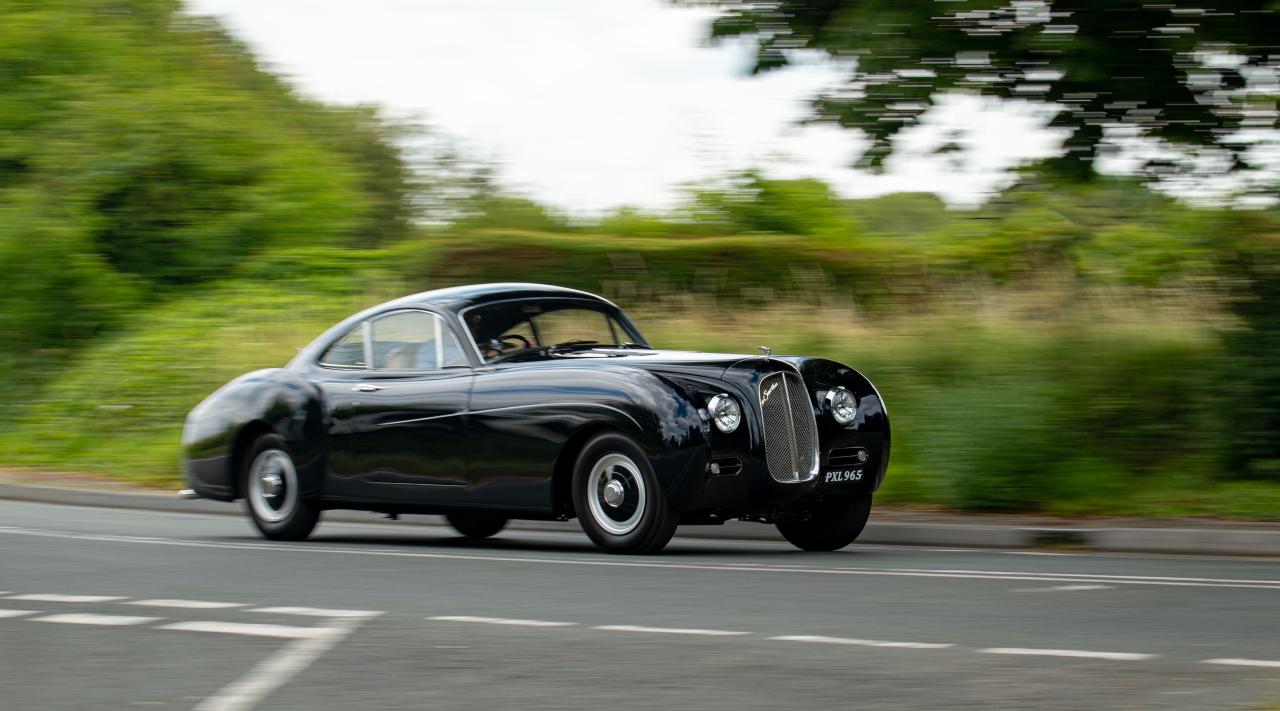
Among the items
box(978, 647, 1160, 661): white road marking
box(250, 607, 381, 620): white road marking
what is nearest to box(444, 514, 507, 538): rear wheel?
box(250, 607, 381, 620): white road marking

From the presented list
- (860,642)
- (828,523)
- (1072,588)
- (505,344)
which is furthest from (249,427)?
(860,642)

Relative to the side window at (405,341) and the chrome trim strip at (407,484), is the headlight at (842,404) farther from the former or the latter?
the side window at (405,341)

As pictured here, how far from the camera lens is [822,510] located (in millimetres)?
11453

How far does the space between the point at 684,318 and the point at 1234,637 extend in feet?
44.2

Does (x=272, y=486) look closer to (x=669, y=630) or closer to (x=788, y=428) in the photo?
(x=788, y=428)

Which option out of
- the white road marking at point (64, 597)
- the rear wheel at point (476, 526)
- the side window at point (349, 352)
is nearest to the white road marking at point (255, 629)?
the white road marking at point (64, 597)

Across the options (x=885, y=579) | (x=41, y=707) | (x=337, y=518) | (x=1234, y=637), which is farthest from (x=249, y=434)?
(x=1234, y=637)

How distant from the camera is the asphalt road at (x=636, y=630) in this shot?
602 cm

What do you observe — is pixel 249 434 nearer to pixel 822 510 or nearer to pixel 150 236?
pixel 822 510

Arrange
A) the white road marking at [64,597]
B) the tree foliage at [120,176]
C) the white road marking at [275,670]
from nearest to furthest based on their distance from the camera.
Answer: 1. the white road marking at [275,670]
2. the white road marking at [64,597]
3. the tree foliage at [120,176]

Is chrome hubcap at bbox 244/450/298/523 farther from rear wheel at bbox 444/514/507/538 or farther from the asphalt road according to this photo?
rear wheel at bbox 444/514/507/538

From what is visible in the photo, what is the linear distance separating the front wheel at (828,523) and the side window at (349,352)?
10.4 feet

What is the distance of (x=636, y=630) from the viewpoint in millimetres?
7363

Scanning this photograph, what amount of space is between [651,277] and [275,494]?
10708 mm
